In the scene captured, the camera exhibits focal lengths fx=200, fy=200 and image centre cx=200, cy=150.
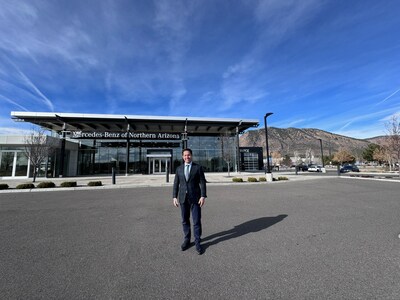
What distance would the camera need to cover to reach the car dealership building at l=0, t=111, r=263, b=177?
27844 mm

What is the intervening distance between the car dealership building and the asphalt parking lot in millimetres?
23482

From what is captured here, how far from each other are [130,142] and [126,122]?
4.15 m

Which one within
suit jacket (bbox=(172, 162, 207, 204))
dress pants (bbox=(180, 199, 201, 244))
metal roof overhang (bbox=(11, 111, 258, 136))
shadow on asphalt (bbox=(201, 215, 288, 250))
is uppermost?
metal roof overhang (bbox=(11, 111, 258, 136))

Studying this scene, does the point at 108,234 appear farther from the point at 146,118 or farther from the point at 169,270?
the point at 146,118

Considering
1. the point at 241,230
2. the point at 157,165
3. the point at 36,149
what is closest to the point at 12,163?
the point at 36,149

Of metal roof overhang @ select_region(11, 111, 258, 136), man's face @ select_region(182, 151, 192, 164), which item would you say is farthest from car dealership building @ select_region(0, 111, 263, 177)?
man's face @ select_region(182, 151, 192, 164)

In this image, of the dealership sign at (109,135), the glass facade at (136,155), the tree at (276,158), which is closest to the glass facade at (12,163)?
the dealership sign at (109,135)

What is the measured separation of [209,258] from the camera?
3385 millimetres

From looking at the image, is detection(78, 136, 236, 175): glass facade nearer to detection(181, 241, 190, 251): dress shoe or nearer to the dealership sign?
the dealership sign

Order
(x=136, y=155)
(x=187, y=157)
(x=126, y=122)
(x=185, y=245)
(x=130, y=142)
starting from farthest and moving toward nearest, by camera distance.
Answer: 1. (x=136, y=155)
2. (x=130, y=142)
3. (x=126, y=122)
4. (x=187, y=157)
5. (x=185, y=245)

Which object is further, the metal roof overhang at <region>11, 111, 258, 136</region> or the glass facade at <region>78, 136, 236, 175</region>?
the glass facade at <region>78, 136, 236, 175</region>

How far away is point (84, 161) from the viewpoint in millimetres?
32250

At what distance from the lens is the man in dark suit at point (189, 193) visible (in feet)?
12.6

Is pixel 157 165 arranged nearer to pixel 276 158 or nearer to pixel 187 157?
pixel 187 157
